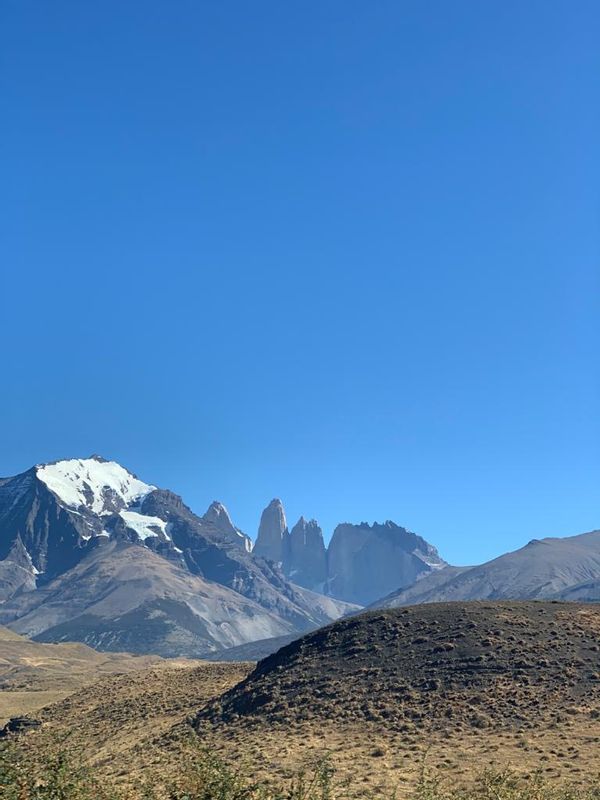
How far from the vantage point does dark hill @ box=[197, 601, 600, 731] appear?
69750 mm

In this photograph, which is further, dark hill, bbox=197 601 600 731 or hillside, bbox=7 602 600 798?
dark hill, bbox=197 601 600 731

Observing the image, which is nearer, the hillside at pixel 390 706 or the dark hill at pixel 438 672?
the hillside at pixel 390 706

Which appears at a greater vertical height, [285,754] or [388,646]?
[388,646]

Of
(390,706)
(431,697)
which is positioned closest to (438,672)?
(431,697)

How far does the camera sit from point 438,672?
7906 cm

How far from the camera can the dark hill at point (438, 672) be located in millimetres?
69750

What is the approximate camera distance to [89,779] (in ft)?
112

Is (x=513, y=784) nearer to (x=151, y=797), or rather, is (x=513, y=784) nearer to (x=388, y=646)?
(x=151, y=797)

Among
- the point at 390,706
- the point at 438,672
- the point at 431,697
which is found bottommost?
the point at 390,706

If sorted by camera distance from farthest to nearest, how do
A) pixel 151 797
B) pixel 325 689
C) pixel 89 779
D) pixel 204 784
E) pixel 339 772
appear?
pixel 325 689 → pixel 339 772 → pixel 89 779 → pixel 151 797 → pixel 204 784

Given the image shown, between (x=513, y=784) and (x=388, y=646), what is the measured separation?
43339mm

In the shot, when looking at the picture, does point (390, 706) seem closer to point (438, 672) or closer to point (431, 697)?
point (431, 697)

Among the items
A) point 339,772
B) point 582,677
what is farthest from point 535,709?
point 339,772

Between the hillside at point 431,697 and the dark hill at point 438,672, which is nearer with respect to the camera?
the hillside at point 431,697
